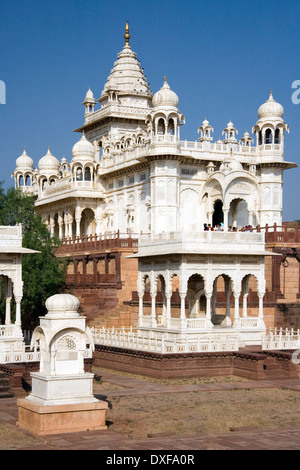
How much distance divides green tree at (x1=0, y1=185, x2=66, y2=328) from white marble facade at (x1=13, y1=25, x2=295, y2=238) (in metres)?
5.42

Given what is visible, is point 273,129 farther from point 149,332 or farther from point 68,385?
point 68,385

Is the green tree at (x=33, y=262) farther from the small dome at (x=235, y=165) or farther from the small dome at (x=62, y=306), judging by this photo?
the small dome at (x=62, y=306)

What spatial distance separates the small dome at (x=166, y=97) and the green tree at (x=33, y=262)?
960 cm

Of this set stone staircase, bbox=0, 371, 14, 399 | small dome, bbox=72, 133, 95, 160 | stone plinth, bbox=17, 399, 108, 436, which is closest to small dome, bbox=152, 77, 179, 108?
small dome, bbox=72, 133, 95, 160

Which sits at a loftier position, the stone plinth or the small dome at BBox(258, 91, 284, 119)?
the small dome at BBox(258, 91, 284, 119)

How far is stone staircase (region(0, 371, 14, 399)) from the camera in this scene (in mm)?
22763

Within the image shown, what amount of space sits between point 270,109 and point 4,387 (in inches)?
1213

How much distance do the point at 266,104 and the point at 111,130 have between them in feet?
44.7

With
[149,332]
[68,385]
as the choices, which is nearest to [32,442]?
[68,385]

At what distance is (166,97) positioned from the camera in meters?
46.8

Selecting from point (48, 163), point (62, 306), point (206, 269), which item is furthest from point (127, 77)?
point (62, 306)

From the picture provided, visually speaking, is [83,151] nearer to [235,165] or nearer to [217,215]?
[217,215]

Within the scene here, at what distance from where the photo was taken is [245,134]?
5312cm
